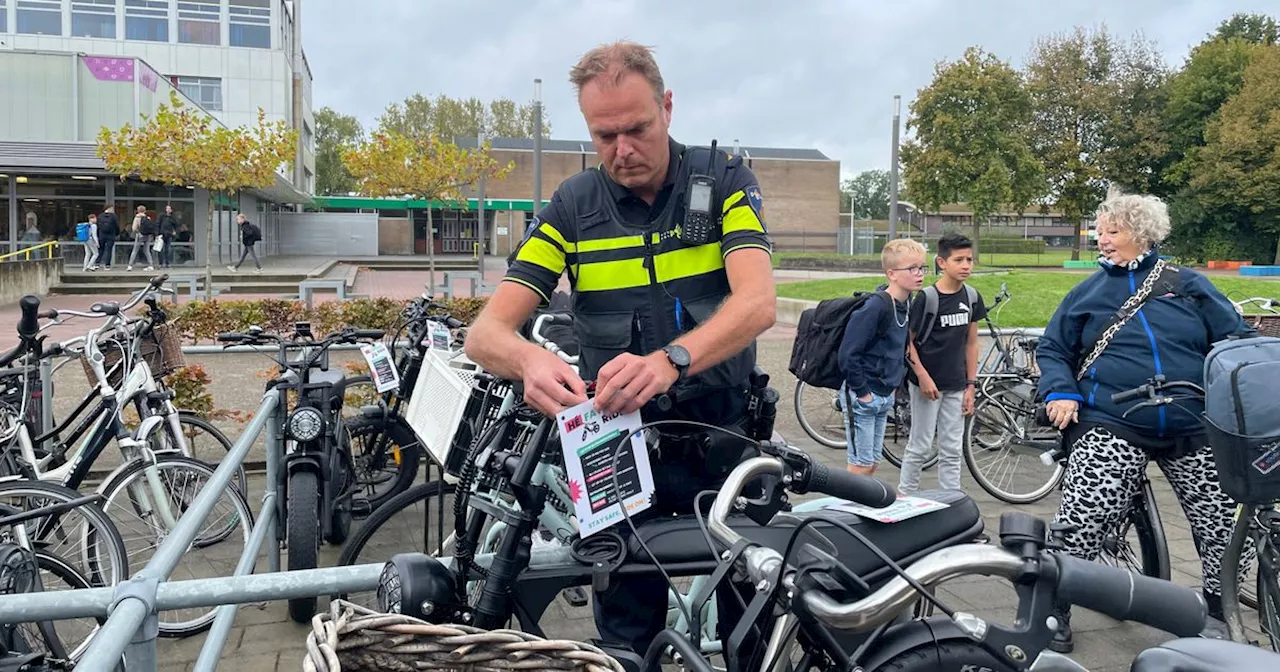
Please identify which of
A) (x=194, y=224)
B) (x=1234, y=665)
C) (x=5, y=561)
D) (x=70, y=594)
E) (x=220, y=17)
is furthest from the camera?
Answer: (x=220, y=17)

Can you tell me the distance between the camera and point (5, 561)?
7.99 ft

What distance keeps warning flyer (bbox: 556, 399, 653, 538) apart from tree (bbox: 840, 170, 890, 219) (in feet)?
307

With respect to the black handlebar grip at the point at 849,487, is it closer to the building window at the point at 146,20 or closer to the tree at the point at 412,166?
the tree at the point at 412,166

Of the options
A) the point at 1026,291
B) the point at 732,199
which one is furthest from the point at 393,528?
the point at 1026,291

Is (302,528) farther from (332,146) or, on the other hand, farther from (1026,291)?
(332,146)

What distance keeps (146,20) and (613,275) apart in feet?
162

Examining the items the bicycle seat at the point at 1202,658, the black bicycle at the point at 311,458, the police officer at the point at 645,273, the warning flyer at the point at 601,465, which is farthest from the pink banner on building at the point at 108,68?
the bicycle seat at the point at 1202,658

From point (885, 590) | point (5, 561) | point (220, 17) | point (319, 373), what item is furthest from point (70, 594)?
point (220, 17)

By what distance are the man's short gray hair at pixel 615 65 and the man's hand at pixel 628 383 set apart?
71 cm

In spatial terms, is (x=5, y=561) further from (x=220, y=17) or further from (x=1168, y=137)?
(x=220, y=17)

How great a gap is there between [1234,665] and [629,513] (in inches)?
45.1

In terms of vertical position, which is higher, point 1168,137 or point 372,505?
point 1168,137

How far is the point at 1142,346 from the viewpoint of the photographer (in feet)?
11.9

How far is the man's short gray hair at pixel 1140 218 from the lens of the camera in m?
3.71
